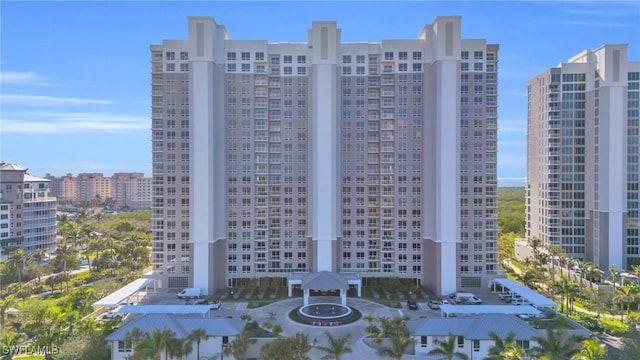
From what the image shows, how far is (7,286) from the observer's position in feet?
169

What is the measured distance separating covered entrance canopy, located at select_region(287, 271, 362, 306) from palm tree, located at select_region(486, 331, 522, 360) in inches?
787

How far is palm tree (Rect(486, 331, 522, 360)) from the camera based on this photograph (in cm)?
2527

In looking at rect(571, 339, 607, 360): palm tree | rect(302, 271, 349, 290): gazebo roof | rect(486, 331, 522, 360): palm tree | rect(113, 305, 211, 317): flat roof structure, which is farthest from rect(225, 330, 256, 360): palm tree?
rect(571, 339, 607, 360): palm tree

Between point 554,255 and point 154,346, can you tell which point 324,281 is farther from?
point 554,255

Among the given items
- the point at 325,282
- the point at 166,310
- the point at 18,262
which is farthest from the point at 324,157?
the point at 18,262

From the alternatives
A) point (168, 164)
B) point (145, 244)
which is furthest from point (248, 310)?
point (145, 244)

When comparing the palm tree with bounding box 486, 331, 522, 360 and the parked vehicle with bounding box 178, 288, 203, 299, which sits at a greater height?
the palm tree with bounding box 486, 331, 522, 360

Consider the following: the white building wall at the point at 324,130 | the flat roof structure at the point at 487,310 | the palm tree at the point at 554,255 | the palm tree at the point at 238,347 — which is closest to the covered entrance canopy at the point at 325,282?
the white building wall at the point at 324,130

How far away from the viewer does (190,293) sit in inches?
1875

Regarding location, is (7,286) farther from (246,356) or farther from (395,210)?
(395,210)

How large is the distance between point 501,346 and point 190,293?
116 ft

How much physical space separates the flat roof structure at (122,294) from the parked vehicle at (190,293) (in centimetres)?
437

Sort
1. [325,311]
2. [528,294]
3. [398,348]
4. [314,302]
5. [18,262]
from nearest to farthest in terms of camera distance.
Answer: [398,348] → [325,311] → [528,294] → [314,302] → [18,262]

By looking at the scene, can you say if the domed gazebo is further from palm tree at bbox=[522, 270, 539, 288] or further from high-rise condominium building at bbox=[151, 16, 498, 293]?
palm tree at bbox=[522, 270, 539, 288]
